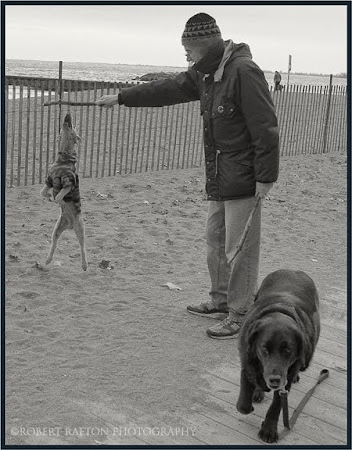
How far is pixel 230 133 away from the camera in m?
4.88

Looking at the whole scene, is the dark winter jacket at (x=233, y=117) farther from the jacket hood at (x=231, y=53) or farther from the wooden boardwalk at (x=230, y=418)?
the wooden boardwalk at (x=230, y=418)

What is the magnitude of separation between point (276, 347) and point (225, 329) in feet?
5.42

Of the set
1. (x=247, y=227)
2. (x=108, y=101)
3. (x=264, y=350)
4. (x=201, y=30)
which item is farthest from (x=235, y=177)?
(x=264, y=350)

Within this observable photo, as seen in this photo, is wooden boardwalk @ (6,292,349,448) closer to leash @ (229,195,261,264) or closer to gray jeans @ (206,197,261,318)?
gray jeans @ (206,197,261,318)

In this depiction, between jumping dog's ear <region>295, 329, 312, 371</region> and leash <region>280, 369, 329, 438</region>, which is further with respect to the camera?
leash <region>280, 369, 329, 438</region>

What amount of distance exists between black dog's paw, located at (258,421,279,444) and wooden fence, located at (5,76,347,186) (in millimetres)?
6990

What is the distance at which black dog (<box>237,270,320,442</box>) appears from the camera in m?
3.43

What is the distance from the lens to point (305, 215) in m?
9.71

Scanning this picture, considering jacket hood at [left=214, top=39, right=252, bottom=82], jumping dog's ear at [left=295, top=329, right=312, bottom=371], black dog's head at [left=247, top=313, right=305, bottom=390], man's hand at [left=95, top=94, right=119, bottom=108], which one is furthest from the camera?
man's hand at [left=95, top=94, right=119, bottom=108]

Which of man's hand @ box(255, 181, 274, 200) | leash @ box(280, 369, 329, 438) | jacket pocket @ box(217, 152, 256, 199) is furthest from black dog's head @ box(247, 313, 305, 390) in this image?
jacket pocket @ box(217, 152, 256, 199)

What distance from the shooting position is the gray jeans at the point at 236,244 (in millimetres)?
4965

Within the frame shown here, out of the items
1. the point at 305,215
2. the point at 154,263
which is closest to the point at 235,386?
the point at 154,263

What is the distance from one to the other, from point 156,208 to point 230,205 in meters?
4.44

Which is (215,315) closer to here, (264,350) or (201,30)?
(264,350)
